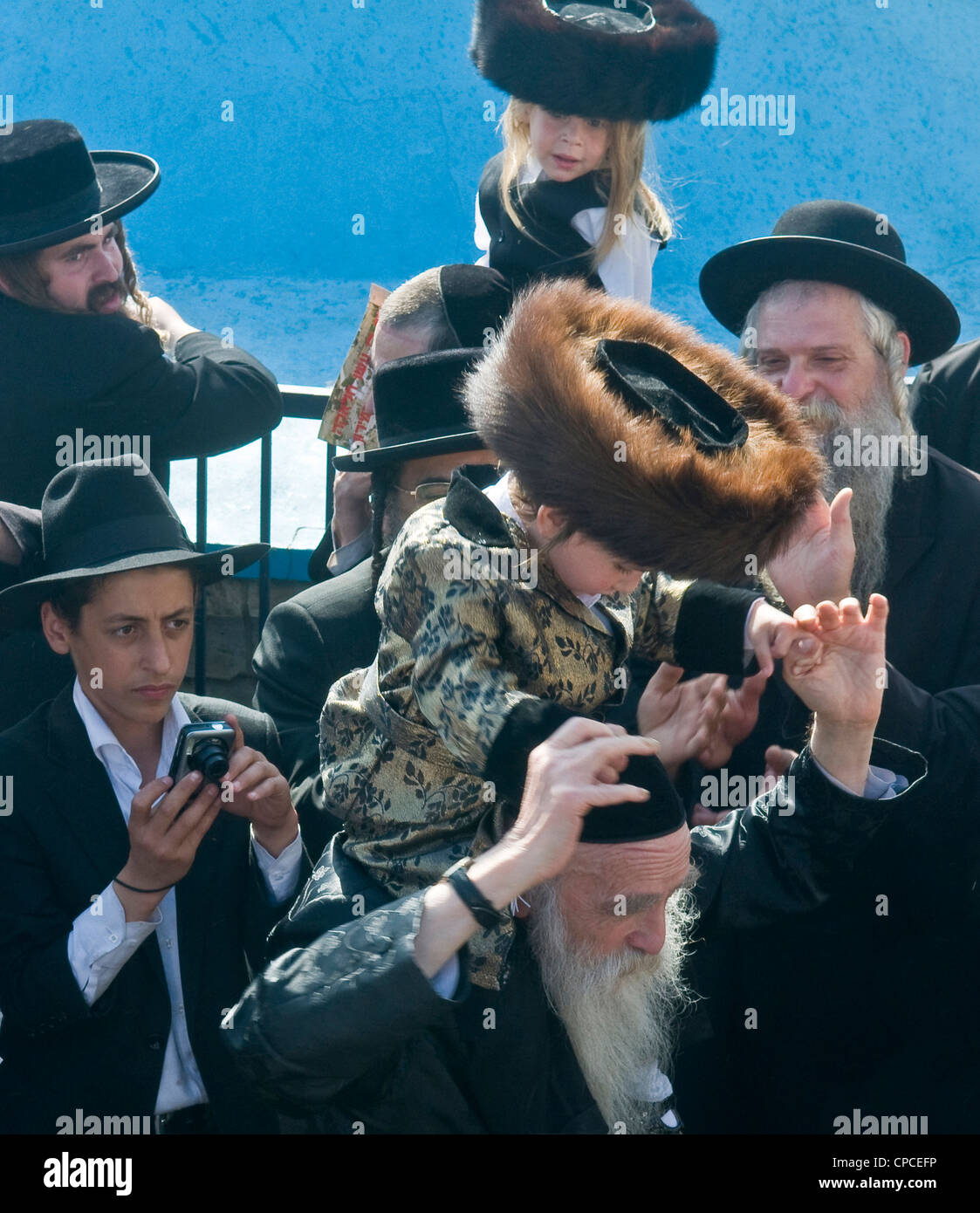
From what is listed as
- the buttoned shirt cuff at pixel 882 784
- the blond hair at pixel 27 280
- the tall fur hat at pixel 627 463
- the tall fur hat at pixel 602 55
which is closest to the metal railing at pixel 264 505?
the blond hair at pixel 27 280

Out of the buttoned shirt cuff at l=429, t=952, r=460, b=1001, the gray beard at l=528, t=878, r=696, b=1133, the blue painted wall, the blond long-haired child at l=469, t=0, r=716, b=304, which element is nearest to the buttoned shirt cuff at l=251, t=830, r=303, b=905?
the gray beard at l=528, t=878, r=696, b=1133

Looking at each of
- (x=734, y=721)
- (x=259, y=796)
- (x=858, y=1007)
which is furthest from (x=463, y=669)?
(x=858, y=1007)

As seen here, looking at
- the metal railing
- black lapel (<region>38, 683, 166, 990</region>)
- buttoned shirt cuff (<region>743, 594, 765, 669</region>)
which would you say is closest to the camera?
buttoned shirt cuff (<region>743, 594, 765, 669</region>)

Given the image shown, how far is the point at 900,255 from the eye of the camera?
3982 mm

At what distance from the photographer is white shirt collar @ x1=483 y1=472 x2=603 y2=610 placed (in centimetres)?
262

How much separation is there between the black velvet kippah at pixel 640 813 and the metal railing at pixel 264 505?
256 centimetres

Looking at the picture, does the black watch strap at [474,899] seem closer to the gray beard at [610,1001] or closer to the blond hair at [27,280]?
the gray beard at [610,1001]

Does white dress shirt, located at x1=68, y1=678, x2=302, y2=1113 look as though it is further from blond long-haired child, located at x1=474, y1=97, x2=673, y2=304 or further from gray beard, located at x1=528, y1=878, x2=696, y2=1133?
blond long-haired child, located at x1=474, y1=97, x2=673, y2=304

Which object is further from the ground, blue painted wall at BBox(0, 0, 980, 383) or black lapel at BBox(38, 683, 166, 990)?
blue painted wall at BBox(0, 0, 980, 383)

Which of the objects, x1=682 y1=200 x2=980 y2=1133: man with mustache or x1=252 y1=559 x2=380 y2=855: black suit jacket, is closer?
x1=682 y1=200 x2=980 y2=1133: man with mustache

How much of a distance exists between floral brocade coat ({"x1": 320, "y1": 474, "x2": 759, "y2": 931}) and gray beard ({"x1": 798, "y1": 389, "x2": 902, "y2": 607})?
3.00 ft

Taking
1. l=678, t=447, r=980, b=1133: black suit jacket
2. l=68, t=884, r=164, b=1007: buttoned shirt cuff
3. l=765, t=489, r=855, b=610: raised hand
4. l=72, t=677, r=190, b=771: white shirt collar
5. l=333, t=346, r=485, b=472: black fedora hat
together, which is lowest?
l=678, t=447, r=980, b=1133: black suit jacket

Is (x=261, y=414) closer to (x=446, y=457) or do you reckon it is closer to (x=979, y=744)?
(x=446, y=457)

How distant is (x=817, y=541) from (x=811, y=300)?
968mm
